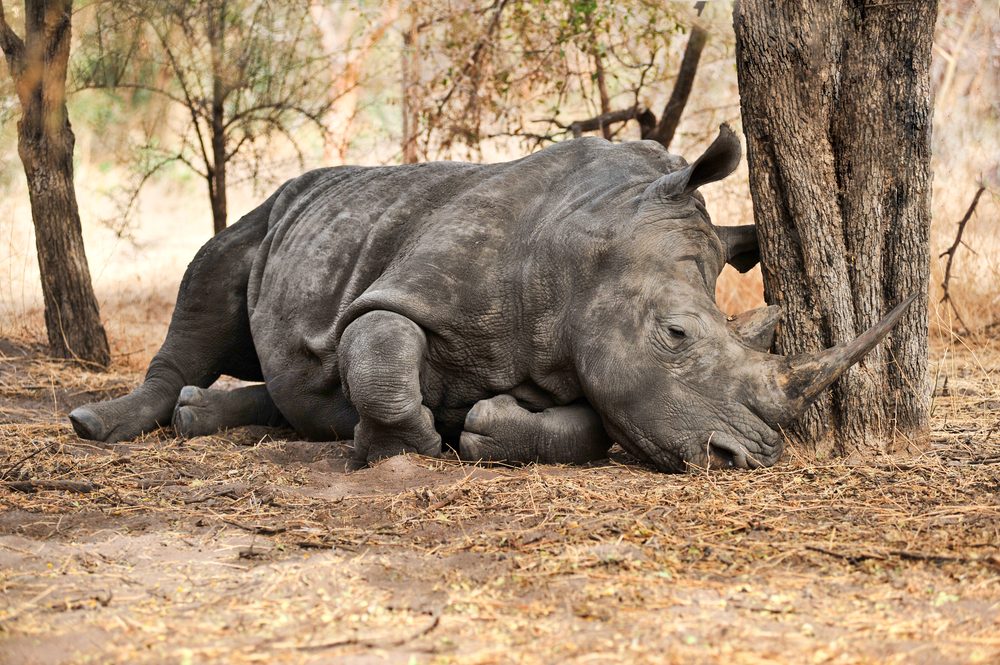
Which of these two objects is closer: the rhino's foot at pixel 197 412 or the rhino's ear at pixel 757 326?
the rhino's ear at pixel 757 326

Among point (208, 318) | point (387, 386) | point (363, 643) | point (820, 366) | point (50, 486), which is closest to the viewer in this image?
point (363, 643)

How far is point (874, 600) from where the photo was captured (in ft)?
9.54

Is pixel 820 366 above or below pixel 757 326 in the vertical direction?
below

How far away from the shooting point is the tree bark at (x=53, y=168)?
7.57m

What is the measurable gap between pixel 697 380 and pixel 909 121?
132cm

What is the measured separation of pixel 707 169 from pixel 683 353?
0.74m

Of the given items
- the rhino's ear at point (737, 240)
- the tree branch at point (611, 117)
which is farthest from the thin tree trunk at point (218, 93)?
the rhino's ear at point (737, 240)

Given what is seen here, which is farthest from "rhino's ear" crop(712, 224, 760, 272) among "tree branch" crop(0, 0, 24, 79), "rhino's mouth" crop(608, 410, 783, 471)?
"tree branch" crop(0, 0, 24, 79)

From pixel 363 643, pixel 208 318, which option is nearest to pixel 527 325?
pixel 208 318

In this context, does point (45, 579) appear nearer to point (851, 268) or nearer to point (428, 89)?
point (851, 268)

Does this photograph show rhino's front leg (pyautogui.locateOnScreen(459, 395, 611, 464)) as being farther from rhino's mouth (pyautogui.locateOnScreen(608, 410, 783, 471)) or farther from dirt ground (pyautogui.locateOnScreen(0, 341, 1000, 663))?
rhino's mouth (pyautogui.locateOnScreen(608, 410, 783, 471))

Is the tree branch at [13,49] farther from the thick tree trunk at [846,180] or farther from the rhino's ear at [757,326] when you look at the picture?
the rhino's ear at [757,326]

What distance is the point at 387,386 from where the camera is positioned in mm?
4617

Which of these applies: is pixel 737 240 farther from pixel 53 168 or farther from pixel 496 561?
pixel 53 168
